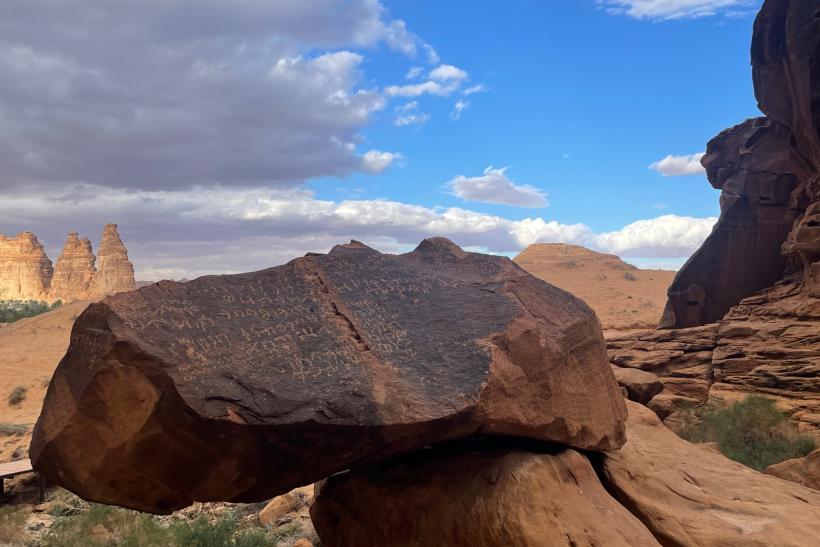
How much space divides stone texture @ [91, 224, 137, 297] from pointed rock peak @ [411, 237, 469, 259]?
65.0 meters

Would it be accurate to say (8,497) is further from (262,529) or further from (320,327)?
(320,327)

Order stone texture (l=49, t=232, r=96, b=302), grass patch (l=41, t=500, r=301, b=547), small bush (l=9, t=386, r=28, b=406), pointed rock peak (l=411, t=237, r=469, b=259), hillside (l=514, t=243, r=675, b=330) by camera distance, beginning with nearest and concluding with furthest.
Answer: pointed rock peak (l=411, t=237, r=469, b=259), grass patch (l=41, t=500, r=301, b=547), small bush (l=9, t=386, r=28, b=406), hillside (l=514, t=243, r=675, b=330), stone texture (l=49, t=232, r=96, b=302)

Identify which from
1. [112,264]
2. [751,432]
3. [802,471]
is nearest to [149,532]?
[802,471]

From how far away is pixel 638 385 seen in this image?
12648 mm

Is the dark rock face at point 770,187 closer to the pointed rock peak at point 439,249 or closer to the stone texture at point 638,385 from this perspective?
the stone texture at point 638,385

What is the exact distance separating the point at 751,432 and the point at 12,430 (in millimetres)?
18034

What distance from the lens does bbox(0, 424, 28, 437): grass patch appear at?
17891mm

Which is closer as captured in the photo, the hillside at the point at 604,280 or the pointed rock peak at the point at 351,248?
the pointed rock peak at the point at 351,248

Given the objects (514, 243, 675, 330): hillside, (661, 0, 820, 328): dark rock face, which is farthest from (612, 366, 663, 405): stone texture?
(514, 243, 675, 330): hillside

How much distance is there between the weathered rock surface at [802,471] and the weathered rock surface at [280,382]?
3.91 meters

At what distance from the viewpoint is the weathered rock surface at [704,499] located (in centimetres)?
577

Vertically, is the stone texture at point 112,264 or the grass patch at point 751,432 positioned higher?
the stone texture at point 112,264

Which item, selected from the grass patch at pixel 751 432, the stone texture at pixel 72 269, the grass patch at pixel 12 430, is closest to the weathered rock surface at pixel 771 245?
the grass patch at pixel 751 432

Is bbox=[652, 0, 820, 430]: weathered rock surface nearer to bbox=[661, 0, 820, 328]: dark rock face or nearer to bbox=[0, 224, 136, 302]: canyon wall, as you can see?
bbox=[661, 0, 820, 328]: dark rock face
